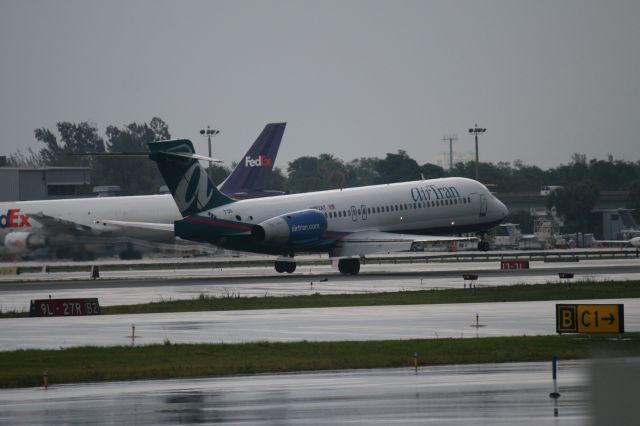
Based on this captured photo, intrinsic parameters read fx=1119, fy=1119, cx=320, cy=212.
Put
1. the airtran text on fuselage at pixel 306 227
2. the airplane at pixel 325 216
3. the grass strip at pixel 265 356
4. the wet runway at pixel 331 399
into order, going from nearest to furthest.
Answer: the wet runway at pixel 331 399 < the grass strip at pixel 265 356 < the airplane at pixel 325 216 < the airtran text on fuselage at pixel 306 227

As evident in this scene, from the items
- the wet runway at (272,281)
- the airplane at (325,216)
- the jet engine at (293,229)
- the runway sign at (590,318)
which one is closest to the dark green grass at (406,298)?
the wet runway at (272,281)

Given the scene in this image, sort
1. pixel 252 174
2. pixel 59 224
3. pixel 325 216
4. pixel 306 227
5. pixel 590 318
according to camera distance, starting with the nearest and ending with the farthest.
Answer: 1. pixel 590 318
2. pixel 306 227
3. pixel 325 216
4. pixel 59 224
5. pixel 252 174

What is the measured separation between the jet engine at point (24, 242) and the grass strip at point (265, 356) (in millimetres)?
53130

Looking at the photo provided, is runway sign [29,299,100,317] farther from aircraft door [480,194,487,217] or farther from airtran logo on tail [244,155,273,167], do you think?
airtran logo on tail [244,155,273,167]

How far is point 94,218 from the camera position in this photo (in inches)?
3590

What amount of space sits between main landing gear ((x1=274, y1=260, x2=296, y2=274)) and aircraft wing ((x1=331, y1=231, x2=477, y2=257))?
273 centimetres

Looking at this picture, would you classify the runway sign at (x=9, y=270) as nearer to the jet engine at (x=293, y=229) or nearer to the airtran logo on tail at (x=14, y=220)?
the airtran logo on tail at (x=14, y=220)

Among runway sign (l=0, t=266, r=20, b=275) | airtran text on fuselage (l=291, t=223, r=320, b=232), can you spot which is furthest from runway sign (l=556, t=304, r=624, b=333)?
runway sign (l=0, t=266, r=20, b=275)

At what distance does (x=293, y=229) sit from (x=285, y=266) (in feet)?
15.9

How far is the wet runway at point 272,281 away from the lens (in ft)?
187

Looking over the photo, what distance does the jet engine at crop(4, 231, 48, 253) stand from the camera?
85.0 m

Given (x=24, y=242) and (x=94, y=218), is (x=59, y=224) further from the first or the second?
(x=24, y=242)

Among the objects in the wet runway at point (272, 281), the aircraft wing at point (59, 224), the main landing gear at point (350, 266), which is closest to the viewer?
the wet runway at point (272, 281)

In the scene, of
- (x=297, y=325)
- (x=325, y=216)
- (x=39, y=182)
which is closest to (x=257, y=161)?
(x=325, y=216)
